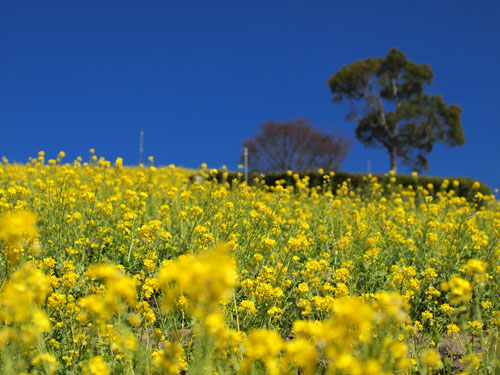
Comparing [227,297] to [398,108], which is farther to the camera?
[398,108]

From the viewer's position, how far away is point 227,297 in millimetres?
3049

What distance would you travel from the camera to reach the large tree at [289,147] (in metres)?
40.0

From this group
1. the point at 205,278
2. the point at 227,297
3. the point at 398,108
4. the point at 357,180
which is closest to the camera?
the point at 205,278

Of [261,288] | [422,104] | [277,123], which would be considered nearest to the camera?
[261,288]

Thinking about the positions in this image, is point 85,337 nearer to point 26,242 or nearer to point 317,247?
point 26,242

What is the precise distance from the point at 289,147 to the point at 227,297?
37768 millimetres

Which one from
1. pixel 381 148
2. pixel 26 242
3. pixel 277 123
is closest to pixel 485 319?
pixel 26 242

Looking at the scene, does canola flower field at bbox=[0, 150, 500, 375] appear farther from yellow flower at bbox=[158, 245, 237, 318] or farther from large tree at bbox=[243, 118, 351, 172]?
large tree at bbox=[243, 118, 351, 172]

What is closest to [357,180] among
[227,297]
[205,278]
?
[227,297]

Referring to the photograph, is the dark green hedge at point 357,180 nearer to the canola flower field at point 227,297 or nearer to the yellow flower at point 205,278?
the canola flower field at point 227,297

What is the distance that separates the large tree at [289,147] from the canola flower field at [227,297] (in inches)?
1250

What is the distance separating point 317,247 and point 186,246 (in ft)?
7.03

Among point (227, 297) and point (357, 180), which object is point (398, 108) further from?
point (227, 297)

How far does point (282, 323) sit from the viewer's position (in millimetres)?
3799
